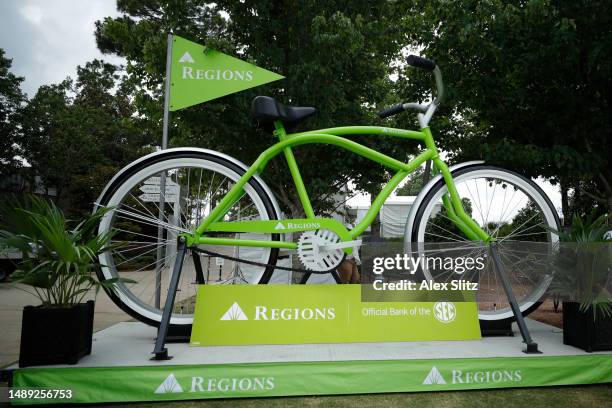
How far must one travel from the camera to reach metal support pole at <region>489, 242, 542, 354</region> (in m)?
1.92

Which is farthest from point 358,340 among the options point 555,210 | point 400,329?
point 555,210

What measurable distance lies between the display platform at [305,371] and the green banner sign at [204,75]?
6.30 ft

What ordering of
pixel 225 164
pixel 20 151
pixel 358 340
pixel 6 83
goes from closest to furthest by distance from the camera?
1. pixel 358 340
2. pixel 225 164
3. pixel 6 83
4. pixel 20 151

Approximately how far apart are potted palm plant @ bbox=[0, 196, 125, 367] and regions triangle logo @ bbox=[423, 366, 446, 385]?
1634 millimetres

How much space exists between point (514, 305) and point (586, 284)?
0.42 meters

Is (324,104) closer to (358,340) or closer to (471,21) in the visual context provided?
(471,21)

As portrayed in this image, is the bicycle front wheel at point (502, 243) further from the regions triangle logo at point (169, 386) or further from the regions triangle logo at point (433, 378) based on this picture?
the regions triangle logo at point (169, 386)

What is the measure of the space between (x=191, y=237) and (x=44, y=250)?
2.30ft

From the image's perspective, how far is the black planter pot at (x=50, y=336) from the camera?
5.48 feet

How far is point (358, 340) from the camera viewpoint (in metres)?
2.05

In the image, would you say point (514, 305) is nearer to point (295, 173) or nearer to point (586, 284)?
point (586, 284)

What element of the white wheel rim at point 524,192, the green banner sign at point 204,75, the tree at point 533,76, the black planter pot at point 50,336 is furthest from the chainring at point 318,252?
the tree at point 533,76

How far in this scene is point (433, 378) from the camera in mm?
1720

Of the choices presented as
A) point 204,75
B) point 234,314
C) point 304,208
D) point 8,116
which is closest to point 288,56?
point 204,75
